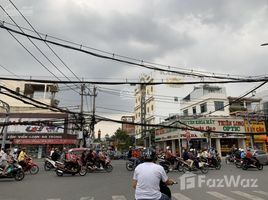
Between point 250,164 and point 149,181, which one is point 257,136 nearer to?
point 250,164

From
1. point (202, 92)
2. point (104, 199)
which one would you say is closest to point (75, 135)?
point (202, 92)

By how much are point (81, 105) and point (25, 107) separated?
60.2 ft

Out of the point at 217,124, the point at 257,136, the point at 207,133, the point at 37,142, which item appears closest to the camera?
the point at 207,133

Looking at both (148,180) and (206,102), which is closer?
(148,180)

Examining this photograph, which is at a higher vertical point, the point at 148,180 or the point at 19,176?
the point at 148,180

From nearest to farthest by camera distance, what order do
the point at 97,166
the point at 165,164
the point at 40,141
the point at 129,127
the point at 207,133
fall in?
the point at 165,164 < the point at 97,166 < the point at 207,133 < the point at 40,141 < the point at 129,127

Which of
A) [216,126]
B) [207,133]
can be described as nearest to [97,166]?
Result: [207,133]

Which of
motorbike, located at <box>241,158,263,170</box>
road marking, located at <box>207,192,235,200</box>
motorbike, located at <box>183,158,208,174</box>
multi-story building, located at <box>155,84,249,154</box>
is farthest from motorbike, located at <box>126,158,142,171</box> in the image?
multi-story building, located at <box>155,84,249,154</box>

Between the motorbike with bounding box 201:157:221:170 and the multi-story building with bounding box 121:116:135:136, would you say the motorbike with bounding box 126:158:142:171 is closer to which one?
the motorbike with bounding box 201:157:221:170

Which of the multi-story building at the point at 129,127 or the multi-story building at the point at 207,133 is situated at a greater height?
the multi-story building at the point at 129,127

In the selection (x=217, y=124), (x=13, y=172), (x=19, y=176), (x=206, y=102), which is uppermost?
(x=206, y=102)

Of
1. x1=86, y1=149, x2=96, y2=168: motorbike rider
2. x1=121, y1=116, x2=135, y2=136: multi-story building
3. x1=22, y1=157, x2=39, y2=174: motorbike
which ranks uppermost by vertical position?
x1=121, y1=116, x2=135, y2=136: multi-story building

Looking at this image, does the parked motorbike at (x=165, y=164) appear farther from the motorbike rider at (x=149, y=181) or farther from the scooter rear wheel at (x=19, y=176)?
the motorbike rider at (x=149, y=181)

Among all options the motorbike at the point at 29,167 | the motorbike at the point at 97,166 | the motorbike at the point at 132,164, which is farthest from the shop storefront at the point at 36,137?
the motorbike at the point at 97,166
